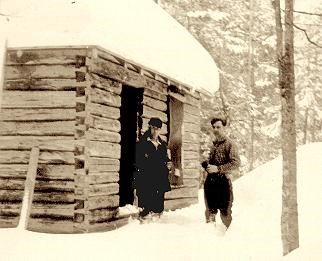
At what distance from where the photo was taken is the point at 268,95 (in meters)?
32.9

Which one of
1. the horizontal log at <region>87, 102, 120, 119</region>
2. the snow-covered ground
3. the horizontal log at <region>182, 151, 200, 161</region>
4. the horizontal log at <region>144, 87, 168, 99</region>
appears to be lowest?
the snow-covered ground

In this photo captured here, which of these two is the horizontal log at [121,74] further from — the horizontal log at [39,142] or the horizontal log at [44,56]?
the horizontal log at [39,142]

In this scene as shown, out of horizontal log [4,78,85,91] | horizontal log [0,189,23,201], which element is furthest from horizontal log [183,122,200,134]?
horizontal log [0,189,23,201]

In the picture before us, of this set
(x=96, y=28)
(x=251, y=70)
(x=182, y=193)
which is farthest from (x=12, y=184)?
(x=251, y=70)

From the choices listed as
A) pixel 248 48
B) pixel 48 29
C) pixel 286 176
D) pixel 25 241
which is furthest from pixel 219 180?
pixel 248 48

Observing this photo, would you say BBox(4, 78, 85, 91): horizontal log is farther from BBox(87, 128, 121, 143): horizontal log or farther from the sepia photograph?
BBox(87, 128, 121, 143): horizontal log

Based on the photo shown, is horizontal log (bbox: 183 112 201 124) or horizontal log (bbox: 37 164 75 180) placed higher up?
horizontal log (bbox: 183 112 201 124)

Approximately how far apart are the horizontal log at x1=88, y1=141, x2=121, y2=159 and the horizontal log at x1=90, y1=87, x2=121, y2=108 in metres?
0.80

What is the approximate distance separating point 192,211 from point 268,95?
69.9 feet

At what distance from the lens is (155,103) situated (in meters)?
11.9

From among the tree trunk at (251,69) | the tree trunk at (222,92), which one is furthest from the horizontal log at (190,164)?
the tree trunk at (251,69)

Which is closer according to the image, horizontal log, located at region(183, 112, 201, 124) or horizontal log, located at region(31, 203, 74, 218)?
horizontal log, located at region(31, 203, 74, 218)

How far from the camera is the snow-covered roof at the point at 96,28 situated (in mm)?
8789

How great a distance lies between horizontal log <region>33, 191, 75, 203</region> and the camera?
8.82 metres
